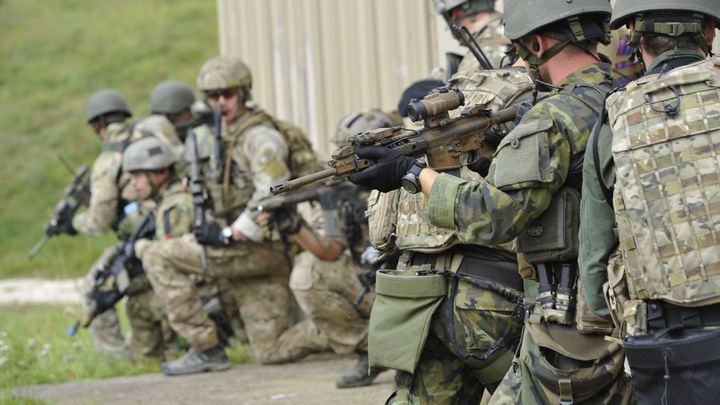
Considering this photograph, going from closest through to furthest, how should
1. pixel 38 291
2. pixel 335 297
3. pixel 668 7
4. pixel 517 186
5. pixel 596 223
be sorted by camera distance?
pixel 668 7 → pixel 596 223 → pixel 517 186 → pixel 335 297 → pixel 38 291

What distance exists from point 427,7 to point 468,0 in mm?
2714

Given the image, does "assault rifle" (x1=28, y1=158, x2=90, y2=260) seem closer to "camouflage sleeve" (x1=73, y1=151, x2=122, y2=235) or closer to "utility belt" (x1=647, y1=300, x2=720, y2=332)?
"camouflage sleeve" (x1=73, y1=151, x2=122, y2=235)

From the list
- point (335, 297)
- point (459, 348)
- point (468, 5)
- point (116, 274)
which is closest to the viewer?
point (459, 348)

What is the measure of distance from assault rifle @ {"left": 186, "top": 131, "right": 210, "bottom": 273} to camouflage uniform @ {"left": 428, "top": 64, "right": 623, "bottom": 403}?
16.4ft

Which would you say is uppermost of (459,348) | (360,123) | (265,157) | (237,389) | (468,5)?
(468,5)

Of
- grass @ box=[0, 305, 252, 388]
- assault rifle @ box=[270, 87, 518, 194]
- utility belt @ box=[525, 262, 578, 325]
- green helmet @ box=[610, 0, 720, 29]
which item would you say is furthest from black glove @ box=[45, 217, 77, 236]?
green helmet @ box=[610, 0, 720, 29]

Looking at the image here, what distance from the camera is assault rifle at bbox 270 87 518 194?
4.27 metres

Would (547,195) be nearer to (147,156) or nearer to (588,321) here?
(588,321)

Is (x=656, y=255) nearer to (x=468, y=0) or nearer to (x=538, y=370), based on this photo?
(x=538, y=370)

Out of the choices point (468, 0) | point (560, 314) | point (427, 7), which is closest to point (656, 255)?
point (560, 314)

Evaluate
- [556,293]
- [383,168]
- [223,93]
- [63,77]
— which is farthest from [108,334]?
[63,77]

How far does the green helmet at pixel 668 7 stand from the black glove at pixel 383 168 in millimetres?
885

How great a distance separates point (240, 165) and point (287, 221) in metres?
0.89

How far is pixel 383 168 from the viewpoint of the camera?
4.19 metres
